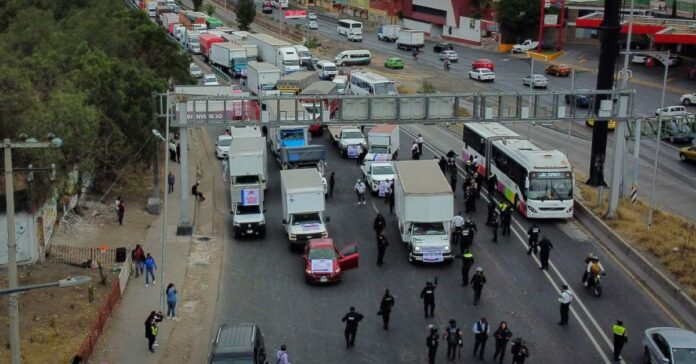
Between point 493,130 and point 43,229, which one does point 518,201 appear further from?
point 43,229

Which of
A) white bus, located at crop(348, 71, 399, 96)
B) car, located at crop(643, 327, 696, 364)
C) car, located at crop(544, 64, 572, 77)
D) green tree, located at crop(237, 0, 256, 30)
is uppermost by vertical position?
green tree, located at crop(237, 0, 256, 30)

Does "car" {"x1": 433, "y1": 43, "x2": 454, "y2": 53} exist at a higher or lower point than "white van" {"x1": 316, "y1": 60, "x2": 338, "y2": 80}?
higher

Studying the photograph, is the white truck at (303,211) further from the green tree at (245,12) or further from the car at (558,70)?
the green tree at (245,12)

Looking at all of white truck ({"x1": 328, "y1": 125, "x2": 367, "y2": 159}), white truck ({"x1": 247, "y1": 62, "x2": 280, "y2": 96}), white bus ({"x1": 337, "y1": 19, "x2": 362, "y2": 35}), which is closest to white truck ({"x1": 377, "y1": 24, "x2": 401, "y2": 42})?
white bus ({"x1": 337, "y1": 19, "x2": 362, "y2": 35})

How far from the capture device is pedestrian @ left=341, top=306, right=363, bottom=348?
2697cm

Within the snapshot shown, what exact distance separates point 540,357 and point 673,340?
13.1 feet

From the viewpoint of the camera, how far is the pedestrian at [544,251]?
33844mm

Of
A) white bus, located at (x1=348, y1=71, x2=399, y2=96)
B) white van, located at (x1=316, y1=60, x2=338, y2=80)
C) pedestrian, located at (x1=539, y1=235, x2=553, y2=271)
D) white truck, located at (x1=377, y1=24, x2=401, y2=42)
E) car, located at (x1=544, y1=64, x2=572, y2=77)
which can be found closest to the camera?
pedestrian, located at (x1=539, y1=235, x2=553, y2=271)

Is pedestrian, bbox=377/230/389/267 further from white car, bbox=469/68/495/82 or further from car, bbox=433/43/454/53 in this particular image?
car, bbox=433/43/454/53

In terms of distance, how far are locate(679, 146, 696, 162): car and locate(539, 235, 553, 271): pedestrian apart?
2537cm

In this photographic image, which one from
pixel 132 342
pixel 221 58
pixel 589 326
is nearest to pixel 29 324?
pixel 132 342

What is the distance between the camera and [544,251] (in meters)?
34.0

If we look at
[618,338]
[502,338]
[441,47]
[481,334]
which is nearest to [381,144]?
[481,334]

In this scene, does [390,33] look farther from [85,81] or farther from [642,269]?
[642,269]
